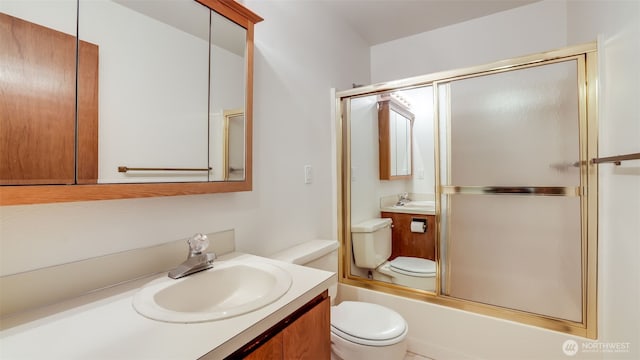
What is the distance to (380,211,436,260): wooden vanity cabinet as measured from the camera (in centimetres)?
212

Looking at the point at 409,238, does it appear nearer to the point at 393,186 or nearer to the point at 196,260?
the point at 393,186

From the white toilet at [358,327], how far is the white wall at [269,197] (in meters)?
0.19

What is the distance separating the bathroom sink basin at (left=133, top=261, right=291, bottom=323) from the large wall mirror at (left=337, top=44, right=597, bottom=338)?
4.06ft

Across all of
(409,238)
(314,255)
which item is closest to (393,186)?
(409,238)

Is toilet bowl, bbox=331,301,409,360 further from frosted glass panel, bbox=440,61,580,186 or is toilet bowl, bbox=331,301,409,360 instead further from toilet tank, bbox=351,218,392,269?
frosted glass panel, bbox=440,61,580,186

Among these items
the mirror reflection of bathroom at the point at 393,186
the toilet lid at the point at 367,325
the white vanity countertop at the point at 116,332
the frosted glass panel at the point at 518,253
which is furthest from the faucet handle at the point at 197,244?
the frosted glass panel at the point at 518,253

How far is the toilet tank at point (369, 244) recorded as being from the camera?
2188 mm

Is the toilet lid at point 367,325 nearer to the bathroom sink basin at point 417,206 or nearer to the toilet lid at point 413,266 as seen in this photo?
the toilet lid at point 413,266

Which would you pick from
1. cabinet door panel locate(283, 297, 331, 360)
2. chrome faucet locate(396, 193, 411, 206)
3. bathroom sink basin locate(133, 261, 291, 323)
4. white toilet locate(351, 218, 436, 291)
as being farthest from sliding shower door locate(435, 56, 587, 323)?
bathroom sink basin locate(133, 261, 291, 323)

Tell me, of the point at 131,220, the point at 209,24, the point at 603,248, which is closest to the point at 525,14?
the point at 603,248

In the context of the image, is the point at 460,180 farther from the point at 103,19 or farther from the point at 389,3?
the point at 103,19

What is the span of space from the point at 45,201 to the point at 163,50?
26.2 inches

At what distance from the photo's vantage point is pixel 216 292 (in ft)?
3.50

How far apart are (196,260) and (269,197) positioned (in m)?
0.61
